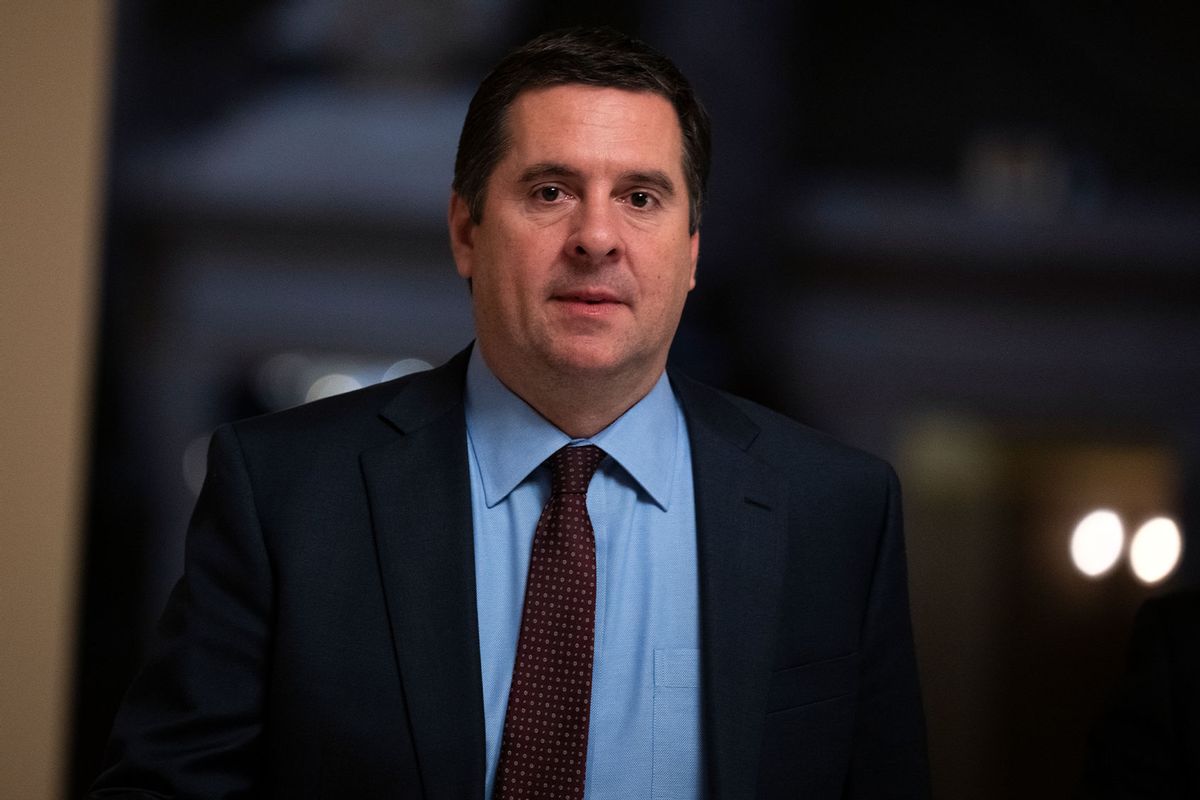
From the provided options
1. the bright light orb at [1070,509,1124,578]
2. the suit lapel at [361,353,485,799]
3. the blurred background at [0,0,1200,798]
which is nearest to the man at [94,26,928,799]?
the suit lapel at [361,353,485,799]

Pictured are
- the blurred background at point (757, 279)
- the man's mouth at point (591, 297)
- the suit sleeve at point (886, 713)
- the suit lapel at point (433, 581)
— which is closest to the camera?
the suit lapel at point (433, 581)

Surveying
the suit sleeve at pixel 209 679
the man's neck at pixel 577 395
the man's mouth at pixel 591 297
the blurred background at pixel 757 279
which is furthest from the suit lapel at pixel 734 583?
the blurred background at pixel 757 279

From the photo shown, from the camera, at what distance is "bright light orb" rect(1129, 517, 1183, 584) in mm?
2545

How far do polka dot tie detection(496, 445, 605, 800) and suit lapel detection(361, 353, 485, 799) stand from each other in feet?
0.17

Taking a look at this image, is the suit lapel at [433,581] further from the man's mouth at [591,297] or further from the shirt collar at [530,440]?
the man's mouth at [591,297]

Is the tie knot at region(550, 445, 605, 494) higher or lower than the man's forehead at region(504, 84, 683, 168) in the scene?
lower

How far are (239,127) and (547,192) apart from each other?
42.3 inches

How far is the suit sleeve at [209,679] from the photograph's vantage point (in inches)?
61.5

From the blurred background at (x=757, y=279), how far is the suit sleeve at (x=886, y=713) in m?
0.77

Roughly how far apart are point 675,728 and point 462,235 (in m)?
0.78

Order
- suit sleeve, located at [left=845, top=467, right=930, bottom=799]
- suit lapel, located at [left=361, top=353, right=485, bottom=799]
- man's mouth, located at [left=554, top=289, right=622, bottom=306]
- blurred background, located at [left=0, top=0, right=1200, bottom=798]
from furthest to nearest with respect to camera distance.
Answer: blurred background, located at [left=0, top=0, right=1200, bottom=798], suit sleeve, located at [left=845, top=467, right=930, bottom=799], man's mouth, located at [left=554, top=289, right=622, bottom=306], suit lapel, located at [left=361, top=353, right=485, bottom=799]

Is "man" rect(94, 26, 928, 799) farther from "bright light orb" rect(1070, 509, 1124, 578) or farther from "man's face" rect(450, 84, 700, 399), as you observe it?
"bright light orb" rect(1070, 509, 1124, 578)

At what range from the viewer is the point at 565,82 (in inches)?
68.6

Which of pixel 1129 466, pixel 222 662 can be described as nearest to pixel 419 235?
pixel 222 662
